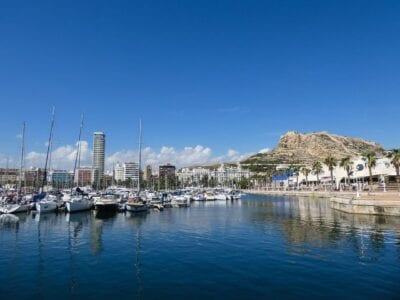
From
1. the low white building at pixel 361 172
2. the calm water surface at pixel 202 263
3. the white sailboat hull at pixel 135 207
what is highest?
the low white building at pixel 361 172

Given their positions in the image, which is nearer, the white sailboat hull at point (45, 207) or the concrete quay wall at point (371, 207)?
the concrete quay wall at point (371, 207)

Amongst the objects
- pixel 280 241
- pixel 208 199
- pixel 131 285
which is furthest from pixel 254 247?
pixel 208 199

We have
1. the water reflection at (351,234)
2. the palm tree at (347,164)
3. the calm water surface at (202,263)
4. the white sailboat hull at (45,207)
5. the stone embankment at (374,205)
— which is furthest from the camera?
the palm tree at (347,164)

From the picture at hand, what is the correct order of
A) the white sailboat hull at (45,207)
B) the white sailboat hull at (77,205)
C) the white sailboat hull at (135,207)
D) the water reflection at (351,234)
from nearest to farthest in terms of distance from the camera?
the water reflection at (351,234) → the white sailboat hull at (45,207) → the white sailboat hull at (77,205) → the white sailboat hull at (135,207)

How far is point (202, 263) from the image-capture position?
85.9 ft

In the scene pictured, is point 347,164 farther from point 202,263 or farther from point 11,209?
point 202,263

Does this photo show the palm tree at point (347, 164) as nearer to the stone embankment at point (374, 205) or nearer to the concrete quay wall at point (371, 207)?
the stone embankment at point (374, 205)

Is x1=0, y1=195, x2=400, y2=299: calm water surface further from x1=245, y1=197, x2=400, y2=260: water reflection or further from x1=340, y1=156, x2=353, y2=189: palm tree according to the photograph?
x1=340, y1=156, x2=353, y2=189: palm tree

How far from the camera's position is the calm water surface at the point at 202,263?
19609 millimetres

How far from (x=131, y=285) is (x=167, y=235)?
773 inches

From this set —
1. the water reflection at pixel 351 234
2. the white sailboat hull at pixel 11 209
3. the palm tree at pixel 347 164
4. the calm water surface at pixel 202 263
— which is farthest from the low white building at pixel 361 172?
the white sailboat hull at pixel 11 209

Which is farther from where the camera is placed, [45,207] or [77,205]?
[77,205]

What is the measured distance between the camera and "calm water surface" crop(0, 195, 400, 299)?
19.6m

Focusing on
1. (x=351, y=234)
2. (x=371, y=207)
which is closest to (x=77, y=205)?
(x=351, y=234)
